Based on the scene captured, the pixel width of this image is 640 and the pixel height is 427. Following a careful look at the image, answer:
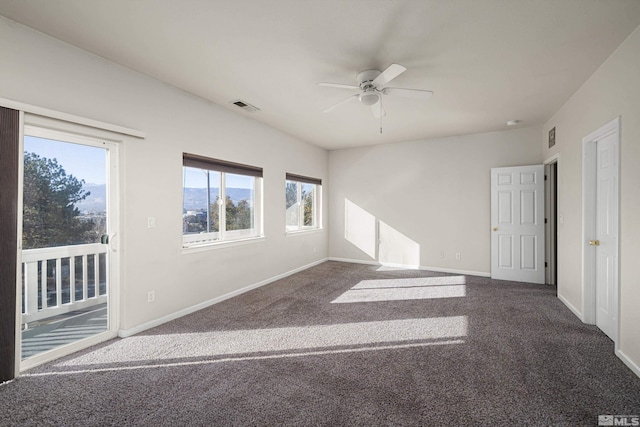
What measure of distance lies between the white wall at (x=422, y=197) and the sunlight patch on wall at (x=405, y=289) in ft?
2.59

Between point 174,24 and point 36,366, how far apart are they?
2.95 metres

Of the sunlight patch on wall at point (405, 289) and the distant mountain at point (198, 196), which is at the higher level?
the distant mountain at point (198, 196)

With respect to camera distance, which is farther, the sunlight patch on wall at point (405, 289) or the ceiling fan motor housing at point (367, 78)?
the sunlight patch on wall at point (405, 289)

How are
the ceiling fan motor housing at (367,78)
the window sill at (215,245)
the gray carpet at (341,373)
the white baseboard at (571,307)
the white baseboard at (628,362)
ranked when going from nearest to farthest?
the gray carpet at (341,373) → the white baseboard at (628,362) → the ceiling fan motor housing at (367,78) → the white baseboard at (571,307) → the window sill at (215,245)

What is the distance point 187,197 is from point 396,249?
14.1 feet

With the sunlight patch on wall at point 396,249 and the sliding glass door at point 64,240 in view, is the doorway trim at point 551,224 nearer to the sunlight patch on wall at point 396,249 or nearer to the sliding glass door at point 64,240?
the sunlight patch on wall at point 396,249

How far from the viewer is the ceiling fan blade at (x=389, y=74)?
7.79 ft

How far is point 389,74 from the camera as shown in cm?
254

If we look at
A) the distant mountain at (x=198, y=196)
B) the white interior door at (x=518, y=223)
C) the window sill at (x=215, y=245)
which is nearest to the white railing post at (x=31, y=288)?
the window sill at (x=215, y=245)

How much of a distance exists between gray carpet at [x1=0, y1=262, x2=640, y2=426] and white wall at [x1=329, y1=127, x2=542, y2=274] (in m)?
2.09

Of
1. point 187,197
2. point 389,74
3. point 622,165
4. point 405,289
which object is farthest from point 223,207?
point 622,165

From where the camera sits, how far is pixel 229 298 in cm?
414

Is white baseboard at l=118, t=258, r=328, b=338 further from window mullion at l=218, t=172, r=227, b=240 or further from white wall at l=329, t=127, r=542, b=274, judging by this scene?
white wall at l=329, t=127, r=542, b=274

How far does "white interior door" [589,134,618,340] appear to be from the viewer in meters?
2.77
